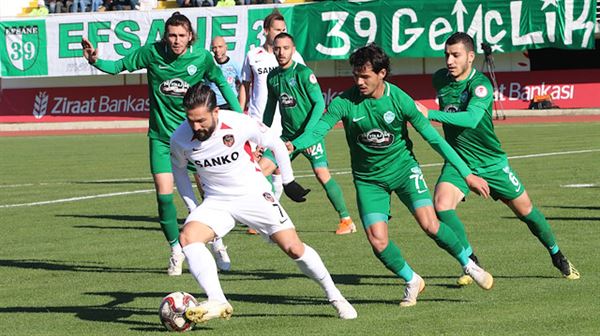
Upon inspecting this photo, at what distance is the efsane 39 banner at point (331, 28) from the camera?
128 feet

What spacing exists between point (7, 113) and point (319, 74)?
11871mm

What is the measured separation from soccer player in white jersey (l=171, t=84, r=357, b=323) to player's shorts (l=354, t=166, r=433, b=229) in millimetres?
892

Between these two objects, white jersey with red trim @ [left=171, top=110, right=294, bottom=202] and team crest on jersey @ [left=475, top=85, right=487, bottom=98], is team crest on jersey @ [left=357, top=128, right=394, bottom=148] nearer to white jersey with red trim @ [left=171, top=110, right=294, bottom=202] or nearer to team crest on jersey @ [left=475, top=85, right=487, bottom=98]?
white jersey with red trim @ [left=171, top=110, right=294, bottom=202]

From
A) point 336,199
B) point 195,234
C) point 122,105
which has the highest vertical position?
point 195,234

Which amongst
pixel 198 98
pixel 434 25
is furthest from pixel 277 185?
pixel 434 25

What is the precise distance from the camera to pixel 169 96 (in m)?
11.5

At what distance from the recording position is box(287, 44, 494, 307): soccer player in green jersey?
29.6 ft

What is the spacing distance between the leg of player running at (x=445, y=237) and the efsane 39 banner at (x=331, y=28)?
30374mm

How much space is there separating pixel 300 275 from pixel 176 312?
2.86 meters

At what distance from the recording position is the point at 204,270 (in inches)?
324

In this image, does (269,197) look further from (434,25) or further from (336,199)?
(434,25)

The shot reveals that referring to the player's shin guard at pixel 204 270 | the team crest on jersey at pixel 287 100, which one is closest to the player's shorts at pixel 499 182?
the player's shin guard at pixel 204 270

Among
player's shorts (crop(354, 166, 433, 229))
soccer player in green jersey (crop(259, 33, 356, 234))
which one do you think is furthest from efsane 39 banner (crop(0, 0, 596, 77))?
player's shorts (crop(354, 166, 433, 229))

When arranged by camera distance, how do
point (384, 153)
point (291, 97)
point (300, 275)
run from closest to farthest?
point (384, 153) → point (300, 275) → point (291, 97)
